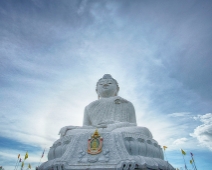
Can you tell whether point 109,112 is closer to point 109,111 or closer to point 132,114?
point 109,111

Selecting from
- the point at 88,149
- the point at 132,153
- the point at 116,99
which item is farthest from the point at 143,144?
the point at 116,99

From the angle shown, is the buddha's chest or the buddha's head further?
the buddha's head

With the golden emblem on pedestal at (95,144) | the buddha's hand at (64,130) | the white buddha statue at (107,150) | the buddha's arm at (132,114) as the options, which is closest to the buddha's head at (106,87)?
the buddha's arm at (132,114)

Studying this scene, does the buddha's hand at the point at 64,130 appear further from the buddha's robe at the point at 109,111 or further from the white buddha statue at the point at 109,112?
the buddha's robe at the point at 109,111

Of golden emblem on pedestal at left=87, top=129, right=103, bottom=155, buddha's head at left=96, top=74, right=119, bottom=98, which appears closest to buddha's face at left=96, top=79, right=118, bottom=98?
buddha's head at left=96, top=74, right=119, bottom=98

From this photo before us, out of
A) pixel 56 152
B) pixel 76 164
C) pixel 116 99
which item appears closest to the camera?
pixel 76 164

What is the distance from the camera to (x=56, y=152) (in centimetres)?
604

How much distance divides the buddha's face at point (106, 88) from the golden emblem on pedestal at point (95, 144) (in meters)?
4.29

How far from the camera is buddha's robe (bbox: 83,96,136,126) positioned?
7.98 meters

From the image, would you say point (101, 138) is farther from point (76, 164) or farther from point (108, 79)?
point (108, 79)

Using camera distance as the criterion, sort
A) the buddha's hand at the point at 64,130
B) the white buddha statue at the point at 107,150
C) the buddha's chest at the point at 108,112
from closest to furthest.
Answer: the white buddha statue at the point at 107,150 < the buddha's hand at the point at 64,130 < the buddha's chest at the point at 108,112

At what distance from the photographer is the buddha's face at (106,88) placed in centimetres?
990

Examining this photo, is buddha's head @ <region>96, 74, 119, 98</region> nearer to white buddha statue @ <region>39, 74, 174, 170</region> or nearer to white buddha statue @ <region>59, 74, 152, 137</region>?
white buddha statue @ <region>59, 74, 152, 137</region>

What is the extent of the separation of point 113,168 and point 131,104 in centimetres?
439
